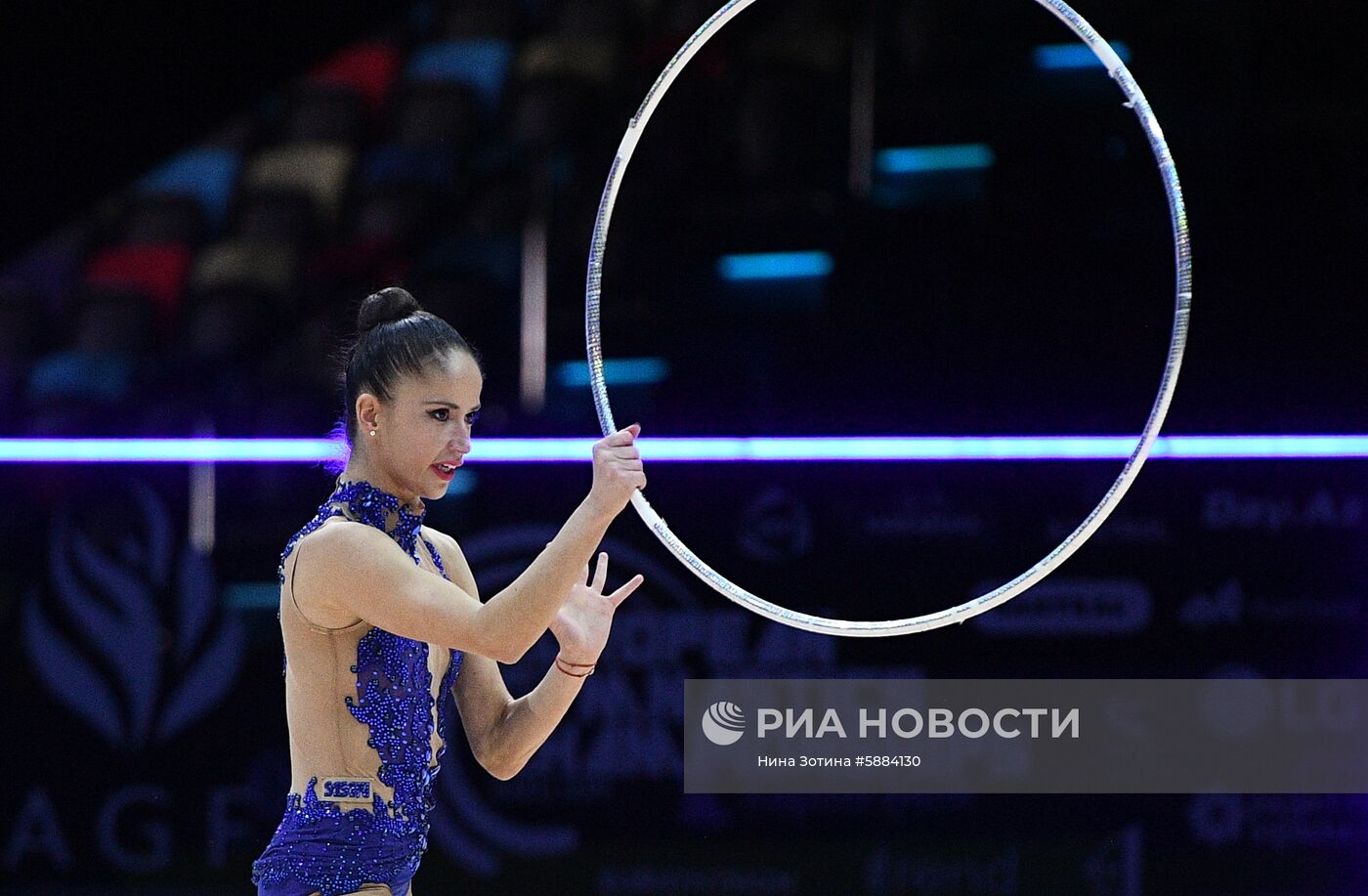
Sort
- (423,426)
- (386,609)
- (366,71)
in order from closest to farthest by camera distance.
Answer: (386,609), (423,426), (366,71)

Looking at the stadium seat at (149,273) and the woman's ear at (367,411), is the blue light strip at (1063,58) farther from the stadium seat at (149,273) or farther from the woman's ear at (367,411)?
the woman's ear at (367,411)

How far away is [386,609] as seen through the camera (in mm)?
1886

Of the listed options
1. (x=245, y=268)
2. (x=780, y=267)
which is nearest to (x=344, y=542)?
(x=780, y=267)

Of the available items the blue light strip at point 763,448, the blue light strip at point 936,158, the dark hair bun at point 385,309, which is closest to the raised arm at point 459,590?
the dark hair bun at point 385,309

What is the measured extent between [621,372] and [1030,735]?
1285 mm

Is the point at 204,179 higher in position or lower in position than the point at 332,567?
higher

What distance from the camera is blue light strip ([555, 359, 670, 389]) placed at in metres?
3.76

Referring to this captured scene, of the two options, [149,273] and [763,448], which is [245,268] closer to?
[149,273]

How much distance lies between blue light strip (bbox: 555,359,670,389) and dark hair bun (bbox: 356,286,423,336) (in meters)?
1.66

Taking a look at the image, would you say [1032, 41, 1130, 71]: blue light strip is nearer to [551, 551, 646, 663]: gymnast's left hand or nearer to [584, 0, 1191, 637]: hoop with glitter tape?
[584, 0, 1191, 637]: hoop with glitter tape

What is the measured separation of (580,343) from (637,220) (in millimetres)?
348

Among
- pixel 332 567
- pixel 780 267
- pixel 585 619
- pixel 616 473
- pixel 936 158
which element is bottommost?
pixel 585 619

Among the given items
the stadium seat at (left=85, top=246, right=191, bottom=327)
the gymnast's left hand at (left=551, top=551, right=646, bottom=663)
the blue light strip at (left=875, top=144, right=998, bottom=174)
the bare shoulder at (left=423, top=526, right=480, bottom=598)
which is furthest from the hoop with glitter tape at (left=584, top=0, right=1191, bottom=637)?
the stadium seat at (left=85, top=246, right=191, bottom=327)

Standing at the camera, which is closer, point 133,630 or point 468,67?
point 133,630
